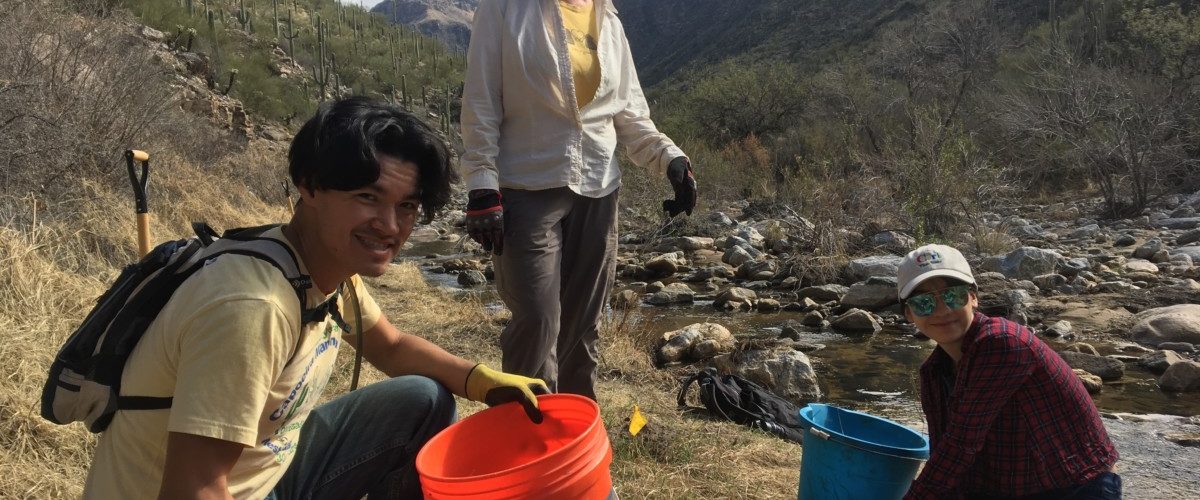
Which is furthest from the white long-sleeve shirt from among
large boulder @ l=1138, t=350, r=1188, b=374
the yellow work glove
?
large boulder @ l=1138, t=350, r=1188, b=374

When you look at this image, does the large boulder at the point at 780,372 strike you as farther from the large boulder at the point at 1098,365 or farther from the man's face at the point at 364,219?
the man's face at the point at 364,219

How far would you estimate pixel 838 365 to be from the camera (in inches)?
220

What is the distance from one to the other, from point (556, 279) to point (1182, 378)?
4120 millimetres

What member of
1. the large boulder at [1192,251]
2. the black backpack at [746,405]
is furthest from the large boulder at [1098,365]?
the large boulder at [1192,251]

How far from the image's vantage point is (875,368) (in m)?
5.50

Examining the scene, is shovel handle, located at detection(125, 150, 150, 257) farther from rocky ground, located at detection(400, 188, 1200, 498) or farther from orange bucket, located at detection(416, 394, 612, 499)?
rocky ground, located at detection(400, 188, 1200, 498)

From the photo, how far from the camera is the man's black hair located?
4.53 feet

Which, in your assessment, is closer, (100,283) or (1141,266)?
(100,283)

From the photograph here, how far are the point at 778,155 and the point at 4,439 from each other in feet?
58.4

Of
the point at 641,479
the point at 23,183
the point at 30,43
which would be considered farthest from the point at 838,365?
the point at 30,43

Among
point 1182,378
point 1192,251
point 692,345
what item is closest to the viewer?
point 1182,378

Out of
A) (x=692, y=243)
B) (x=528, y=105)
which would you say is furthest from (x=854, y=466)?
(x=692, y=243)

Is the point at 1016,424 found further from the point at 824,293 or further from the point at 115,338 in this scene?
the point at 824,293

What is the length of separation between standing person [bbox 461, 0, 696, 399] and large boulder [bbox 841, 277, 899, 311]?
200 inches
